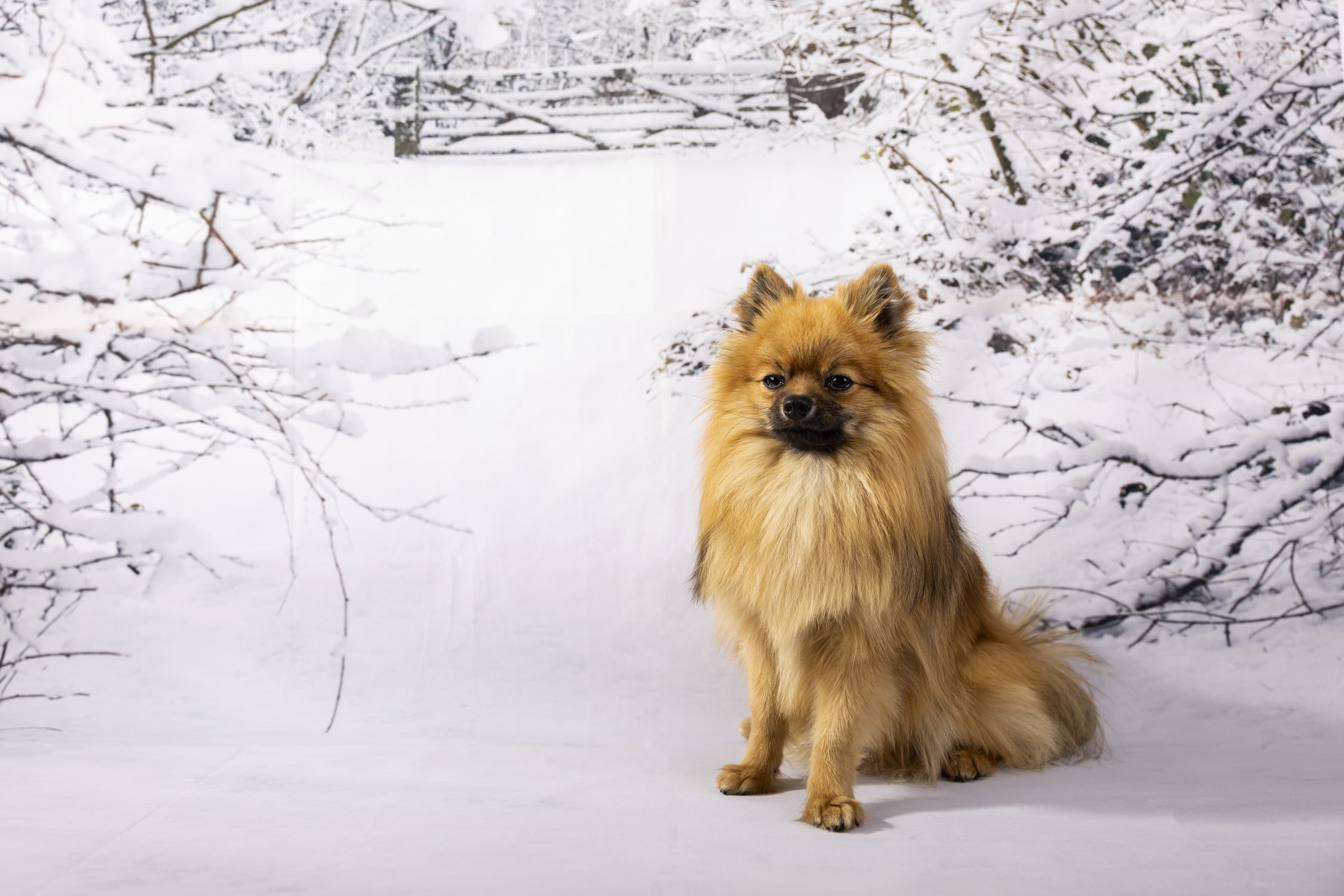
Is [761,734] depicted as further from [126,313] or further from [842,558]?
[126,313]

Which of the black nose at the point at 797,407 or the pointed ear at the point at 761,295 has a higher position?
the pointed ear at the point at 761,295

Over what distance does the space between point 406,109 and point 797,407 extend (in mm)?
2068

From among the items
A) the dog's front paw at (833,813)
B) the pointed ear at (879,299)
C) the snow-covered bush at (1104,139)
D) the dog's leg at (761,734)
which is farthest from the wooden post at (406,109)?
the dog's front paw at (833,813)

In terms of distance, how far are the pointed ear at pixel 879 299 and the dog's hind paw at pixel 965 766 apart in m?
Answer: 1.12

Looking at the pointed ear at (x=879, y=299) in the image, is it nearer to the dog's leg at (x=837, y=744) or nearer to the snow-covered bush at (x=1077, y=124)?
the dog's leg at (x=837, y=744)

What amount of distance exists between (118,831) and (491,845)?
0.88 m

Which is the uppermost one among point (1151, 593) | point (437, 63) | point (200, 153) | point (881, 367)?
point (437, 63)

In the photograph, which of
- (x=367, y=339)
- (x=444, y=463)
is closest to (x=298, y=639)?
(x=444, y=463)

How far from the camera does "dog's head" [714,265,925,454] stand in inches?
94.0

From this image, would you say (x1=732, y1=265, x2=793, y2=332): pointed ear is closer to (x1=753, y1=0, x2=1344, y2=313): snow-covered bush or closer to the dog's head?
the dog's head

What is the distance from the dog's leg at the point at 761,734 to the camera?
2498 millimetres

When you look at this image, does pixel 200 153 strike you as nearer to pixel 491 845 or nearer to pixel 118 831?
pixel 118 831

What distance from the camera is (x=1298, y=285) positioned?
3373 mm

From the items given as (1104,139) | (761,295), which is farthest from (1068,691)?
(1104,139)
